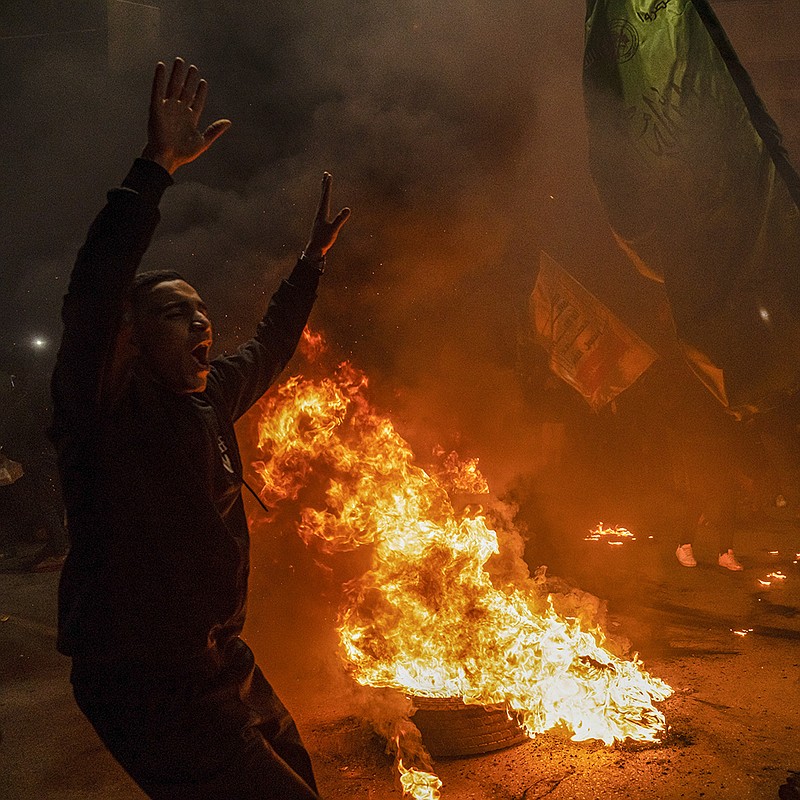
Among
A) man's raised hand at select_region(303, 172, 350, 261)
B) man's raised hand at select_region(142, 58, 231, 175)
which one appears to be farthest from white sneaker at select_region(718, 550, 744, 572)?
man's raised hand at select_region(142, 58, 231, 175)

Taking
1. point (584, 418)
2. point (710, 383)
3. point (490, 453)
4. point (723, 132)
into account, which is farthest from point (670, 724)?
point (584, 418)

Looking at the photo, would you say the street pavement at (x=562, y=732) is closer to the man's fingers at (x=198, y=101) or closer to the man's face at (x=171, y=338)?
the man's face at (x=171, y=338)

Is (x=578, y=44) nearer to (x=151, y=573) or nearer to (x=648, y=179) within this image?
(x=648, y=179)

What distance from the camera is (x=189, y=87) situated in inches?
79.0

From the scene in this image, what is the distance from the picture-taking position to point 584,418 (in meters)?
11.1

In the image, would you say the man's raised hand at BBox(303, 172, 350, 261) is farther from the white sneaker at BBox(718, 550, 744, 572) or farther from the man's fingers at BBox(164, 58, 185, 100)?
the white sneaker at BBox(718, 550, 744, 572)

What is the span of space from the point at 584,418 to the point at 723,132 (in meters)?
6.51

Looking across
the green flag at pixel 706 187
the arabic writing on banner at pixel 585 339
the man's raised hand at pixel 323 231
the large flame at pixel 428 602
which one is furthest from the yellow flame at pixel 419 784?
the arabic writing on banner at pixel 585 339

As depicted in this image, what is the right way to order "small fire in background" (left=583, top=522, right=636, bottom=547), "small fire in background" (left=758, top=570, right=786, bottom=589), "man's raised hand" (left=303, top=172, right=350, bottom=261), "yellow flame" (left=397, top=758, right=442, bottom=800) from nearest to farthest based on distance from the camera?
"man's raised hand" (left=303, top=172, right=350, bottom=261) → "yellow flame" (left=397, top=758, right=442, bottom=800) → "small fire in background" (left=758, top=570, right=786, bottom=589) → "small fire in background" (left=583, top=522, right=636, bottom=547)

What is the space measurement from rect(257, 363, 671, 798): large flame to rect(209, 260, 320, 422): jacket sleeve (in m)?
2.35

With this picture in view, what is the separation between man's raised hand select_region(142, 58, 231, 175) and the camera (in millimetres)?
1892

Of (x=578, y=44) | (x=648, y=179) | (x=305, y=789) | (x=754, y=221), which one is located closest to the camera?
(x=305, y=789)

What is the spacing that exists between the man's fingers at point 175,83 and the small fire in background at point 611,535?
9.10 meters

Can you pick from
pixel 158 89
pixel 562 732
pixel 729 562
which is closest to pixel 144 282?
pixel 158 89
